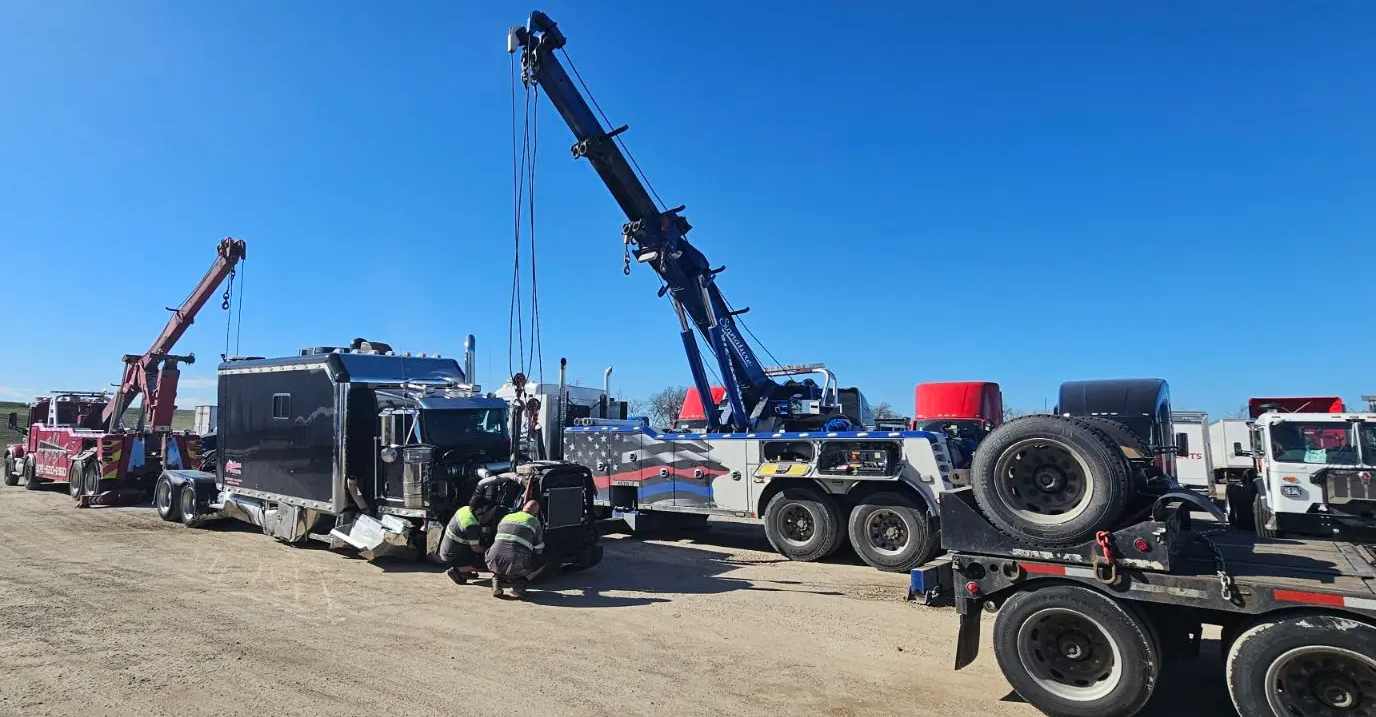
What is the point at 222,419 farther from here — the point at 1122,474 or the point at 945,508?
the point at 1122,474

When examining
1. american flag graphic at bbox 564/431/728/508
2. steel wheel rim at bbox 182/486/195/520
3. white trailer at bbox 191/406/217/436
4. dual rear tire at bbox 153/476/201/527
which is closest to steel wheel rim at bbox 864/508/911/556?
american flag graphic at bbox 564/431/728/508

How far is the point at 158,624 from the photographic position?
7.13 metres

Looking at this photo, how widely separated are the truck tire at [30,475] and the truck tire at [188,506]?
12.0m

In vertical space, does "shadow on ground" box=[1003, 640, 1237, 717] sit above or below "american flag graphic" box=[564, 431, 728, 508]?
below

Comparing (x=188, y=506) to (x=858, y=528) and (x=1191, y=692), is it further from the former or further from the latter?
(x=1191, y=692)

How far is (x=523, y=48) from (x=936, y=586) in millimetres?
10335

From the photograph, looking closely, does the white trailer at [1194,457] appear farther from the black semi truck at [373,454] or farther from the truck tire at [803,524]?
the black semi truck at [373,454]

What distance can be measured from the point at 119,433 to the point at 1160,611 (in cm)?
2108

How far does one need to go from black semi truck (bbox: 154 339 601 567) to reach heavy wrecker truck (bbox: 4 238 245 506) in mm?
6988

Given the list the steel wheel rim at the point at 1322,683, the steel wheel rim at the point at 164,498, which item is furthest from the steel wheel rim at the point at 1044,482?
the steel wheel rim at the point at 164,498

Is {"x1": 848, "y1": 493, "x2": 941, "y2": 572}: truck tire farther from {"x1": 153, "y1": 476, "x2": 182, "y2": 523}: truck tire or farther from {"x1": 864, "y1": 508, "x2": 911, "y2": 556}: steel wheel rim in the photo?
{"x1": 153, "y1": 476, "x2": 182, "y2": 523}: truck tire

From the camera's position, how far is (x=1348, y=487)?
10.2m

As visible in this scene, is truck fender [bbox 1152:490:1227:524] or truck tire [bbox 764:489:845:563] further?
truck tire [bbox 764:489:845:563]

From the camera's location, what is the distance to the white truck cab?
1015cm
